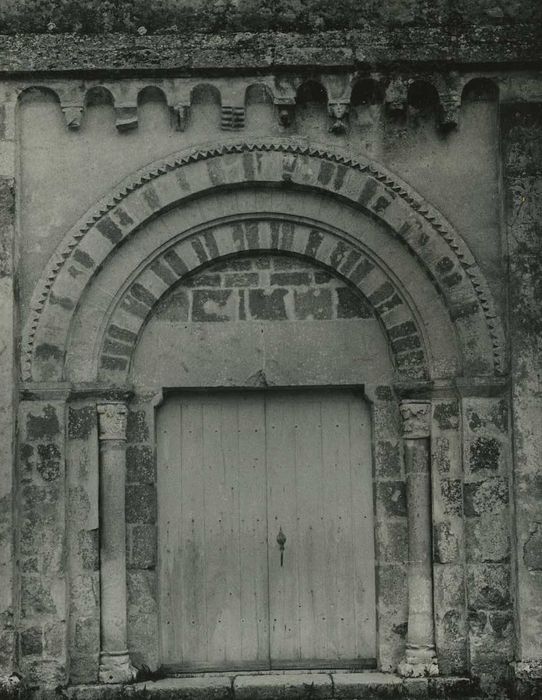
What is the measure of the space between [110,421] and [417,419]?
2108 mm

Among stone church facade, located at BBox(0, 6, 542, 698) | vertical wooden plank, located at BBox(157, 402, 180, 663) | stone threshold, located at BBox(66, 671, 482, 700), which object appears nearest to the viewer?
stone threshold, located at BBox(66, 671, 482, 700)

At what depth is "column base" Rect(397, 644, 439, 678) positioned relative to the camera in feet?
26.1

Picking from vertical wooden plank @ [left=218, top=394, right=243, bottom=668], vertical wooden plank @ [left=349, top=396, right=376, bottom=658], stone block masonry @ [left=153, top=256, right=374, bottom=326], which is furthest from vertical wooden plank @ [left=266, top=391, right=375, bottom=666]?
stone block masonry @ [left=153, top=256, right=374, bottom=326]

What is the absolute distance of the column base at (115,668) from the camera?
795cm

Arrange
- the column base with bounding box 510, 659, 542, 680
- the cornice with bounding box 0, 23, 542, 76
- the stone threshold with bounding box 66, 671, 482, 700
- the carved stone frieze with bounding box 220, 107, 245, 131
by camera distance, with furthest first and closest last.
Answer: the carved stone frieze with bounding box 220, 107, 245, 131 → the cornice with bounding box 0, 23, 542, 76 → the stone threshold with bounding box 66, 671, 482, 700 → the column base with bounding box 510, 659, 542, 680

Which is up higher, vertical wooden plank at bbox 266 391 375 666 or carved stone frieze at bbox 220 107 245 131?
carved stone frieze at bbox 220 107 245 131

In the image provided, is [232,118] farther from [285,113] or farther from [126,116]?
[126,116]

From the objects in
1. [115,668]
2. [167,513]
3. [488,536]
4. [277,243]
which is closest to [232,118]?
[277,243]

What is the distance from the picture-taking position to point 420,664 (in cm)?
797

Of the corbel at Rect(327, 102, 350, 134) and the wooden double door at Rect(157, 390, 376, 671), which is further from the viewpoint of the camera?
the wooden double door at Rect(157, 390, 376, 671)

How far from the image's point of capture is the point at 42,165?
27.1ft

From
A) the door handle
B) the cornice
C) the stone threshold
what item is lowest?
the stone threshold

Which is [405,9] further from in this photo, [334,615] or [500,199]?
[334,615]

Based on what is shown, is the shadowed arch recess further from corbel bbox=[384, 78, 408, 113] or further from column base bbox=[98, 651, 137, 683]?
column base bbox=[98, 651, 137, 683]
